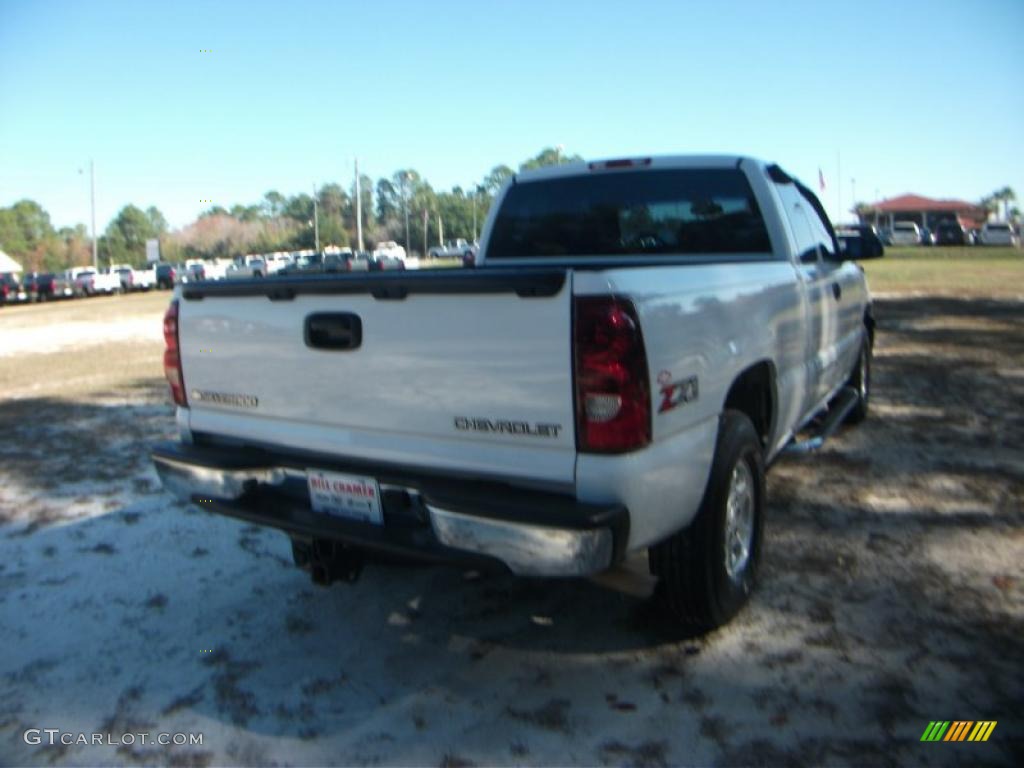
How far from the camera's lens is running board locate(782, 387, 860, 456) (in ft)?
15.9

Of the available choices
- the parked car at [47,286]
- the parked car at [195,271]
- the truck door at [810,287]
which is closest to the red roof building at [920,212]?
the parked car at [195,271]

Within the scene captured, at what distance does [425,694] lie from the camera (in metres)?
3.19

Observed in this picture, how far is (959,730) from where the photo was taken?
2799 millimetres

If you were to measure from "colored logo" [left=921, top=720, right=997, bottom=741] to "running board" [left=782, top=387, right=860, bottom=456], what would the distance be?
2130 millimetres

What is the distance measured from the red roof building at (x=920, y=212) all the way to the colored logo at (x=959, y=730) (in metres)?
98.7

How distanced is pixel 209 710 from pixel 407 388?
1.38 meters

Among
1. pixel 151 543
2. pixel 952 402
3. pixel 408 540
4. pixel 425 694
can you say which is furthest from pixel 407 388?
pixel 952 402

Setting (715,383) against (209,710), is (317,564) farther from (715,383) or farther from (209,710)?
(715,383)

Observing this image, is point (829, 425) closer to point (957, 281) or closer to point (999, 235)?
point (957, 281)

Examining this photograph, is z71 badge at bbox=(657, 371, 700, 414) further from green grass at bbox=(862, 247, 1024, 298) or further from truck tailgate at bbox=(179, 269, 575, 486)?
green grass at bbox=(862, 247, 1024, 298)

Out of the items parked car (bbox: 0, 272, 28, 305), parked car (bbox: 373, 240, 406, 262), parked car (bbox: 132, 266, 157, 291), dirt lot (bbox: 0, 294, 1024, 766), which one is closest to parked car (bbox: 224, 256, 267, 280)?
dirt lot (bbox: 0, 294, 1024, 766)

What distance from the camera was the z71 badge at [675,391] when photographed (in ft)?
9.24

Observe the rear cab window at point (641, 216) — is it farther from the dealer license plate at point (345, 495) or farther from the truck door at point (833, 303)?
the dealer license plate at point (345, 495)

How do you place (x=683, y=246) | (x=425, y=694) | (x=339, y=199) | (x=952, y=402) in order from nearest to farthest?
(x=425, y=694), (x=683, y=246), (x=952, y=402), (x=339, y=199)
